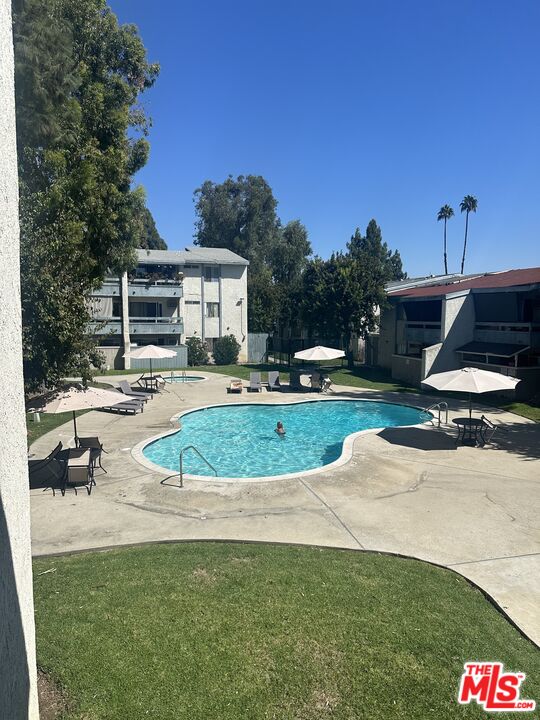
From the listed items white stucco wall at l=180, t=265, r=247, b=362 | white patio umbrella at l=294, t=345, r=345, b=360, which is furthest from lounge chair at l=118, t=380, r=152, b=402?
white stucco wall at l=180, t=265, r=247, b=362

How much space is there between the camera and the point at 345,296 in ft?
116

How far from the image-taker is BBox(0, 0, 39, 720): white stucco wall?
3.24 meters

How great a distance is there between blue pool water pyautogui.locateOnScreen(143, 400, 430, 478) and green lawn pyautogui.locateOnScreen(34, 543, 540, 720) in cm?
734

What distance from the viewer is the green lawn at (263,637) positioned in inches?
189

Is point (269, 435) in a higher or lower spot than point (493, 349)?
lower

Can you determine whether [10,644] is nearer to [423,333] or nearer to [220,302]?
[423,333]

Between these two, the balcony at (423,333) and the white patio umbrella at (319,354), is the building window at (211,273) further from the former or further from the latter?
the balcony at (423,333)

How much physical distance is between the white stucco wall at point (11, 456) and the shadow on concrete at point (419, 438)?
46.1ft

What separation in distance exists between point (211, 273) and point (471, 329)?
2694cm

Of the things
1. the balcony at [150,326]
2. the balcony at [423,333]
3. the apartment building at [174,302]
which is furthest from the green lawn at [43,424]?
the balcony at [423,333]

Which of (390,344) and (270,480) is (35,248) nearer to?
(270,480)

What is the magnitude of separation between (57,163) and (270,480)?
931cm

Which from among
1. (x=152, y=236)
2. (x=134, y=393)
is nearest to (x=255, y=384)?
(x=134, y=393)

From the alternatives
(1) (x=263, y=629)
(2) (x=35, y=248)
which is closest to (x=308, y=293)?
(2) (x=35, y=248)
